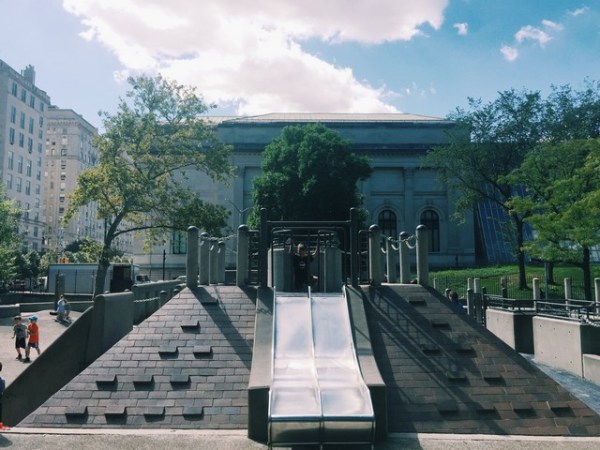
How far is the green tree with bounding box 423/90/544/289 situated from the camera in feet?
140

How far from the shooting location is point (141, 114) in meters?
32.7

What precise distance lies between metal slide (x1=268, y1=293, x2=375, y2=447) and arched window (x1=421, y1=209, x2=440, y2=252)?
49.4 meters

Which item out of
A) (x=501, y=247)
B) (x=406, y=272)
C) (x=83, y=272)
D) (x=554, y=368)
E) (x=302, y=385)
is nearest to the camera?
(x=302, y=385)

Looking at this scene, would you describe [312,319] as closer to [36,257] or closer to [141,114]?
[141,114]

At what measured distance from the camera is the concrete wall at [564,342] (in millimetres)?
14461

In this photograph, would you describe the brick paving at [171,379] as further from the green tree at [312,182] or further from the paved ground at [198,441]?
the green tree at [312,182]

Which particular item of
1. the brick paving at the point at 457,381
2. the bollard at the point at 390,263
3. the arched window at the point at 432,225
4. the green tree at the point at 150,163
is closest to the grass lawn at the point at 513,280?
the arched window at the point at 432,225

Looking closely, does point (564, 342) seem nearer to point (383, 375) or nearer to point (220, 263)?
point (383, 375)

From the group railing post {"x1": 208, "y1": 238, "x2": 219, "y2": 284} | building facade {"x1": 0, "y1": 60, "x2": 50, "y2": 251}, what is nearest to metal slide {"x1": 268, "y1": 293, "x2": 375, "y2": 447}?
railing post {"x1": 208, "y1": 238, "x2": 219, "y2": 284}

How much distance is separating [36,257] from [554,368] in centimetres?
6338

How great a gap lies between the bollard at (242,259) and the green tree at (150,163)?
1924 centimetres

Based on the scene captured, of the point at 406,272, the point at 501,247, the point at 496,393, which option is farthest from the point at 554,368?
the point at 501,247

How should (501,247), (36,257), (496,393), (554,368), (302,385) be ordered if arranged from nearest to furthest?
(302,385) < (496,393) < (554,368) < (501,247) < (36,257)

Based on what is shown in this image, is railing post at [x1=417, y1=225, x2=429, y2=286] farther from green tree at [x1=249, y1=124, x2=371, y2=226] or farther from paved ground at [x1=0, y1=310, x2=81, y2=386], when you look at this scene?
green tree at [x1=249, y1=124, x2=371, y2=226]
